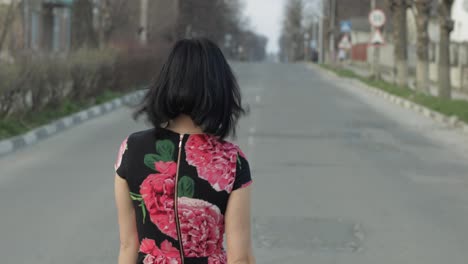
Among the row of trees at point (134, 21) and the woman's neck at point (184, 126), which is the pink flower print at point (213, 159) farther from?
the row of trees at point (134, 21)

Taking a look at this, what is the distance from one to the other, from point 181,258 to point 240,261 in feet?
0.57

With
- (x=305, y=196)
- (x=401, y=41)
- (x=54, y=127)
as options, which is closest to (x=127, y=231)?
(x=305, y=196)

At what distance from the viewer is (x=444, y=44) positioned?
83.0ft

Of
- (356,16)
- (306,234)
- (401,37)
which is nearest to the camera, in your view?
(306,234)

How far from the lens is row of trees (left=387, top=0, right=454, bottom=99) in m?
24.9

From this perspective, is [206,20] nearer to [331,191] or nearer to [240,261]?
[331,191]

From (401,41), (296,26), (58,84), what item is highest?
(296,26)

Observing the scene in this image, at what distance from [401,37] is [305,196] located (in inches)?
1030

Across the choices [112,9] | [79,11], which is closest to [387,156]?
[112,9]

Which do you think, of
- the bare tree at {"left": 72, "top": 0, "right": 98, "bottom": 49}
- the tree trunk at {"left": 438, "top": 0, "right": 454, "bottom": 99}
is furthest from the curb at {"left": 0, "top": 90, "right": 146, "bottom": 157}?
the bare tree at {"left": 72, "top": 0, "right": 98, "bottom": 49}

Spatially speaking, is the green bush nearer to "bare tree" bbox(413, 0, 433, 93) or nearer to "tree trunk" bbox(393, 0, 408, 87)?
"bare tree" bbox(413, 0, 433, 93)

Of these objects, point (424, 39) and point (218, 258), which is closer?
point (218, 258)

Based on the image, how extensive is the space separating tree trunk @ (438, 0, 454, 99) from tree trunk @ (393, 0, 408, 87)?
7.84 metres

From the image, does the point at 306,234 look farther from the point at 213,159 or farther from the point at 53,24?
the point at 53,24
